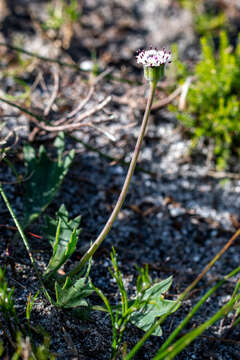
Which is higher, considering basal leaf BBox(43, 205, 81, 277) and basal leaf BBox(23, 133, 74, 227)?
basal leaf BBox(23, 133, 74, 227)

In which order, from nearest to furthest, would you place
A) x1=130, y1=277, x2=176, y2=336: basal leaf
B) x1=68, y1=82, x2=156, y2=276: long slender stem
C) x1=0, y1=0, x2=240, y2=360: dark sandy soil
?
1. x1=68, y1=82, x2=156, y2=276: long slender stem
2. x1=130, y1=277, x2=176, y2=336: basal leaf
3. x1=0, y1=0, x2=240, y2=360: dark sandy soil

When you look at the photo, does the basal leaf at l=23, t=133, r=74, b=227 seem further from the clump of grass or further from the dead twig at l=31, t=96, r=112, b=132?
the clump of grass

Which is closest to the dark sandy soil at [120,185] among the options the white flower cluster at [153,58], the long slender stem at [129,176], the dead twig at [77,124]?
the dead twig at [77,124]

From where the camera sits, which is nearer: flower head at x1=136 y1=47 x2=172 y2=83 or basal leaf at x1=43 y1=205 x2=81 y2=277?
flower head at x1=136 y1=47 x2=172 y2=83

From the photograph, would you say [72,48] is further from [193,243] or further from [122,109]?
[193,243]

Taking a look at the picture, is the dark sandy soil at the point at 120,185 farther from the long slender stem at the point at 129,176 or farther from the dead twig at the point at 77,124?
the long slender stem at the point at 129,176

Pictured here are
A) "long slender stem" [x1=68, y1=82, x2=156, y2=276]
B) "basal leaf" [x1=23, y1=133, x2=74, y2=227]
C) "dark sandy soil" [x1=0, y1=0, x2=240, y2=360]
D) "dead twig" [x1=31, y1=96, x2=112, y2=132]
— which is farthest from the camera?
"dead twig" [x1=31, y1=96, x2=112, y2=132]

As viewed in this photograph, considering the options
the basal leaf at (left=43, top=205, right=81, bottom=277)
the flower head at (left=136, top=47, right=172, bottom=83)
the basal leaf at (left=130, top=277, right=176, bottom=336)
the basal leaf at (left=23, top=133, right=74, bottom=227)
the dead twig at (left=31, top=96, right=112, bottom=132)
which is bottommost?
the basal leaf at (left=130, top=277, right=176, bottom=336)

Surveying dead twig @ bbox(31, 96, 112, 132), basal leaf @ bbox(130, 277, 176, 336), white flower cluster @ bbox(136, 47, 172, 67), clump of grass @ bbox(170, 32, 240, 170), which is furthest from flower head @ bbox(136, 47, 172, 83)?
clump of grass @ bbox(170, 32, 240, 170)
